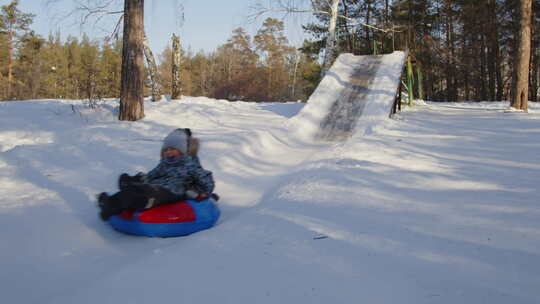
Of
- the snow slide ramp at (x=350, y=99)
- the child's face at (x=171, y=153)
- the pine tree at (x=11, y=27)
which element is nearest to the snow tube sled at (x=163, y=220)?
the child's face at (x=171, y=153)

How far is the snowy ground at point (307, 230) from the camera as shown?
180cm

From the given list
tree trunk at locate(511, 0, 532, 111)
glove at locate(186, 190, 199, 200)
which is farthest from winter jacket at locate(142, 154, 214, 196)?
tree trunk at locate(511, 0, 532, 111)

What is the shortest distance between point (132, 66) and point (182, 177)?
16.8ft

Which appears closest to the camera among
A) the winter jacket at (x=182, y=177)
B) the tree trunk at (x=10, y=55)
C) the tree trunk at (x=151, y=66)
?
the winter jacket at (x=182, y=177)

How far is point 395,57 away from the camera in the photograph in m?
11.3

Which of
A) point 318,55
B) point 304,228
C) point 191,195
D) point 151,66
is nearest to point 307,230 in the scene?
point 304,228

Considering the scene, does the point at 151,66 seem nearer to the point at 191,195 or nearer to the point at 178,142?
the point at 178,142

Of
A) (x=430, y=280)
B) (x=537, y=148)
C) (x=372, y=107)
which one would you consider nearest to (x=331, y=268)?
(x=430, y=280)

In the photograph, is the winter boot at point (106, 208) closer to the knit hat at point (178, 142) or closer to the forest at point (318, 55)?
the knit hat at point (178, 142)

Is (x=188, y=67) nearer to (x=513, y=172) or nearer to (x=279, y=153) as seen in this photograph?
(x=279, y=153)

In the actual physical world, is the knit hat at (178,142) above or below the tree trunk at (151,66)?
below

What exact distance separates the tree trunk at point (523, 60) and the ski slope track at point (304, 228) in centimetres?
410

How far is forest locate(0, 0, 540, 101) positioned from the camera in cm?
1664

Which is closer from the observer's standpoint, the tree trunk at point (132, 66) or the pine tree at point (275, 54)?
the tree trunk at point (132, 66)
